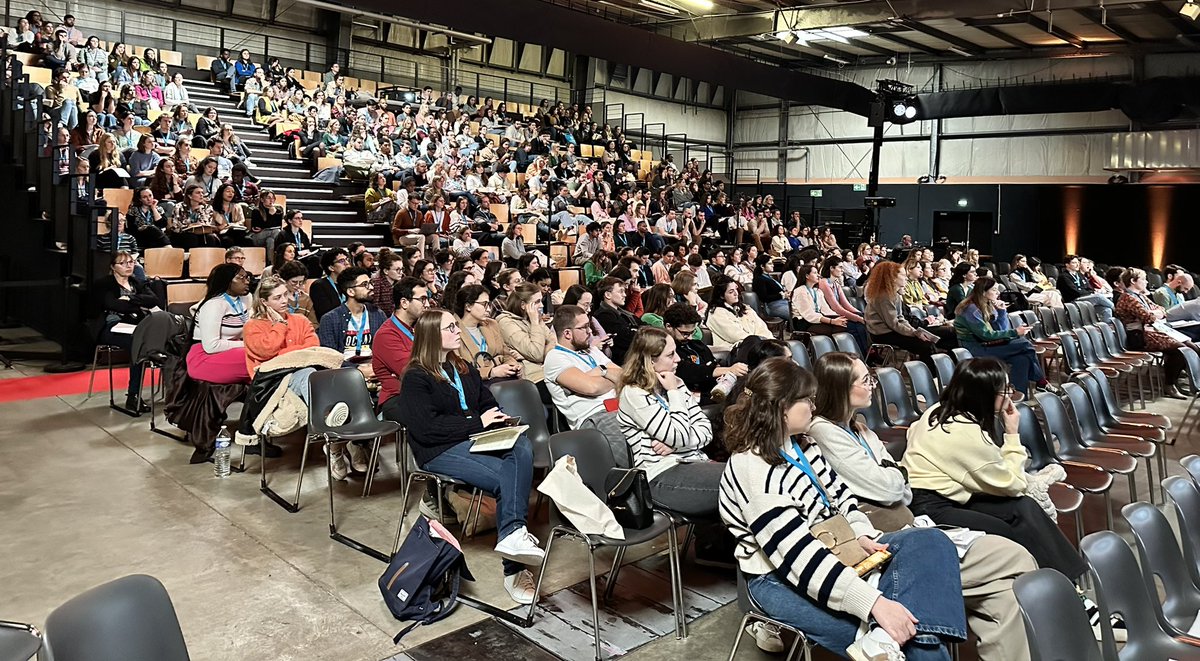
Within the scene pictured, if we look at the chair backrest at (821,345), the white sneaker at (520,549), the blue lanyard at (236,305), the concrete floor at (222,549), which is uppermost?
the blue lanyard at (236,305)

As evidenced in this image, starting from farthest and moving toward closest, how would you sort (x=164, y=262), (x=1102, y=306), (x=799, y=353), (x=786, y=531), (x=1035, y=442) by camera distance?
(x=1102, y=306) → (x=164, y=262) → (x=799, y=353) → (x=1035, y=442) → (x=786, y=531)

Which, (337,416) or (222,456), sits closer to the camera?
(337,416)

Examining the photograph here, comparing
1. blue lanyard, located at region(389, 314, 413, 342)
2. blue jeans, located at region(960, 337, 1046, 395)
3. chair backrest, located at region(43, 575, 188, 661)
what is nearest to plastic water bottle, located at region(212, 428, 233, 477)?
blue lanyard, located at region(389, 314, 413, 342)

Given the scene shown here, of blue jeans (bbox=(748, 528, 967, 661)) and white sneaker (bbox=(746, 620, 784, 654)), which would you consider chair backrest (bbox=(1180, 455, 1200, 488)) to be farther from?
white sneaker (bbox=(746, 620, 784, 654))

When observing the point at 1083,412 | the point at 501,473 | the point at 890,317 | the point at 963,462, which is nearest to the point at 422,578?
the point at 501,473

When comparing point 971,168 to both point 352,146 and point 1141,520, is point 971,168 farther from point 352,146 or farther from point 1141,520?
point 1141,520

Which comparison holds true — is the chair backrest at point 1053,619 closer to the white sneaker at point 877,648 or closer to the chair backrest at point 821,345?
the white sneaker at point 877,648

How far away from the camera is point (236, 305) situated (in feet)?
17.9

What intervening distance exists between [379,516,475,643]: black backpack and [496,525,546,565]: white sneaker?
182 millimetres

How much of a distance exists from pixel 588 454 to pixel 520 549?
1.51 ft

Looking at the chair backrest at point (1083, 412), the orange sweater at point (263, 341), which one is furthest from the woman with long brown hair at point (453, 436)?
the chair backrest at point (1083, 412)

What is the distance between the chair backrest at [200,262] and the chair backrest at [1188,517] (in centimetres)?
825

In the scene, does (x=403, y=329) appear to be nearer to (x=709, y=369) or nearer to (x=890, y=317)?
(x=709, y=369)

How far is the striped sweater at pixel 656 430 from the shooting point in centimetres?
360
